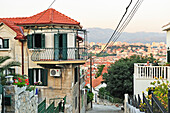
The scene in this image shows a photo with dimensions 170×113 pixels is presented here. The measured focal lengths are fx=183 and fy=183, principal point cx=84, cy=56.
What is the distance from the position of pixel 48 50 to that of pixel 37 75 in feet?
7.74

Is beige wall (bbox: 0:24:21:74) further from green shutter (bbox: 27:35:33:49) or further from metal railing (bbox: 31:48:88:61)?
metal railing (bbox: 31:48:88:61)

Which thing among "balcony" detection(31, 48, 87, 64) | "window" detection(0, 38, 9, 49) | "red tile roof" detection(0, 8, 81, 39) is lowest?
"balcony" detection(31, 48, 87, 64)

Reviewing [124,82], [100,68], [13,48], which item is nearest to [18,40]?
[13,48]

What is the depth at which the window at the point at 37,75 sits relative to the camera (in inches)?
541

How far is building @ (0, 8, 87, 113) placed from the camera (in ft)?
42.3

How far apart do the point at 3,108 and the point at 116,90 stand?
22266 mm

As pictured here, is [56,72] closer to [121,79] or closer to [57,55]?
[57,55]

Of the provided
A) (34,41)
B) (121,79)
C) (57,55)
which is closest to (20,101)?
(57,55)

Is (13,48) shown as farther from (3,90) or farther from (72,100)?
(3,90)

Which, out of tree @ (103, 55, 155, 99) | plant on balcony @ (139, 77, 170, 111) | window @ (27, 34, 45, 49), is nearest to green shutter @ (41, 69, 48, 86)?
window @ (27, 34, 45, 49)

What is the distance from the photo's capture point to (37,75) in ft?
46.1

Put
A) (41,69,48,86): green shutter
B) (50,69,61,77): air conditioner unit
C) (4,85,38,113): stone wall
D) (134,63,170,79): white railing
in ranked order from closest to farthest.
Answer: (4,85,38,113): stone wall, (134,63,170,79): white railing, (50,69,61,77): air conditioner unit, (41,69,48,86): green shutter

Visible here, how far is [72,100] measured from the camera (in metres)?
Result: 14.0

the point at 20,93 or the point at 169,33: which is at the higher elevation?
the point at 169,33
